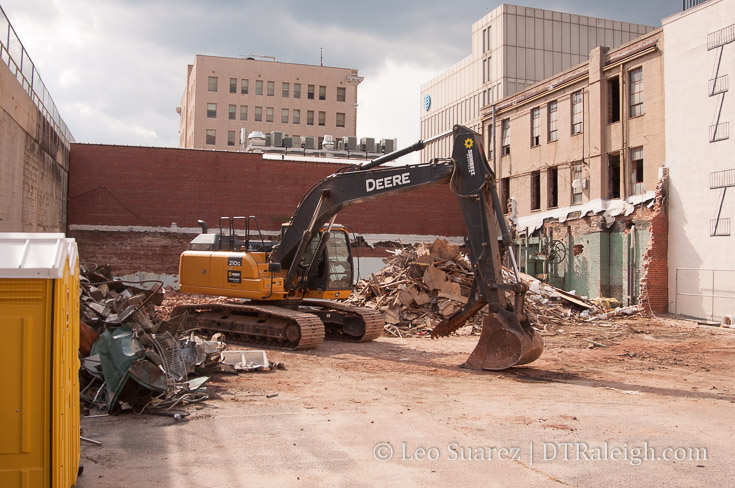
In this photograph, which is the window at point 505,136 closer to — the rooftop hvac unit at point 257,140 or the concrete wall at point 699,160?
the concrete wall at point 699,160

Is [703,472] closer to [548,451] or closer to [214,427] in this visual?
[548,451]

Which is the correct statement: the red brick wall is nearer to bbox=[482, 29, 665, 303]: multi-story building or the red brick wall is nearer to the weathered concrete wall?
the weathered concrete wall

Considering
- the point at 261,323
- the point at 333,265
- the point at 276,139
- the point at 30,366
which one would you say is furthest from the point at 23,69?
the point at 276,139

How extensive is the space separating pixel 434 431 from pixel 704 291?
670 inches

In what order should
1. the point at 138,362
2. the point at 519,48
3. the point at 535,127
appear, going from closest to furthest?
the point at 138,362 < the point at 535,127 < the point at 519,48

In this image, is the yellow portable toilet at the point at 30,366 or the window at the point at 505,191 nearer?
the yellow portable toilet at the point at 30,366

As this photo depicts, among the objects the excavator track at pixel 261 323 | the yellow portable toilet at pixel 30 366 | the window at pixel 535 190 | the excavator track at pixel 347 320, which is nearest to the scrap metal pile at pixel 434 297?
the excavator track at pixel 347 320

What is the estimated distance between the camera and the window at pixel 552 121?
92.3ft

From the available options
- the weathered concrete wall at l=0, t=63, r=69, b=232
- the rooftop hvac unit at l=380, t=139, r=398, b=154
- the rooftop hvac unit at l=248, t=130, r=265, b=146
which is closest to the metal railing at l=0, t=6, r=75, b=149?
the weathered concrete wall at l=0, t=63, r=69, b=232

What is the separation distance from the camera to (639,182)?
→ 2381cm

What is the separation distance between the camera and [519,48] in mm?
48969

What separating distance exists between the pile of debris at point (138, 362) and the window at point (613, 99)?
19.1m

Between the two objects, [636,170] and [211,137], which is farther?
[211,137]

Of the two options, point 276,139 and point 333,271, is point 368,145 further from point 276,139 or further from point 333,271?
point 333,271
